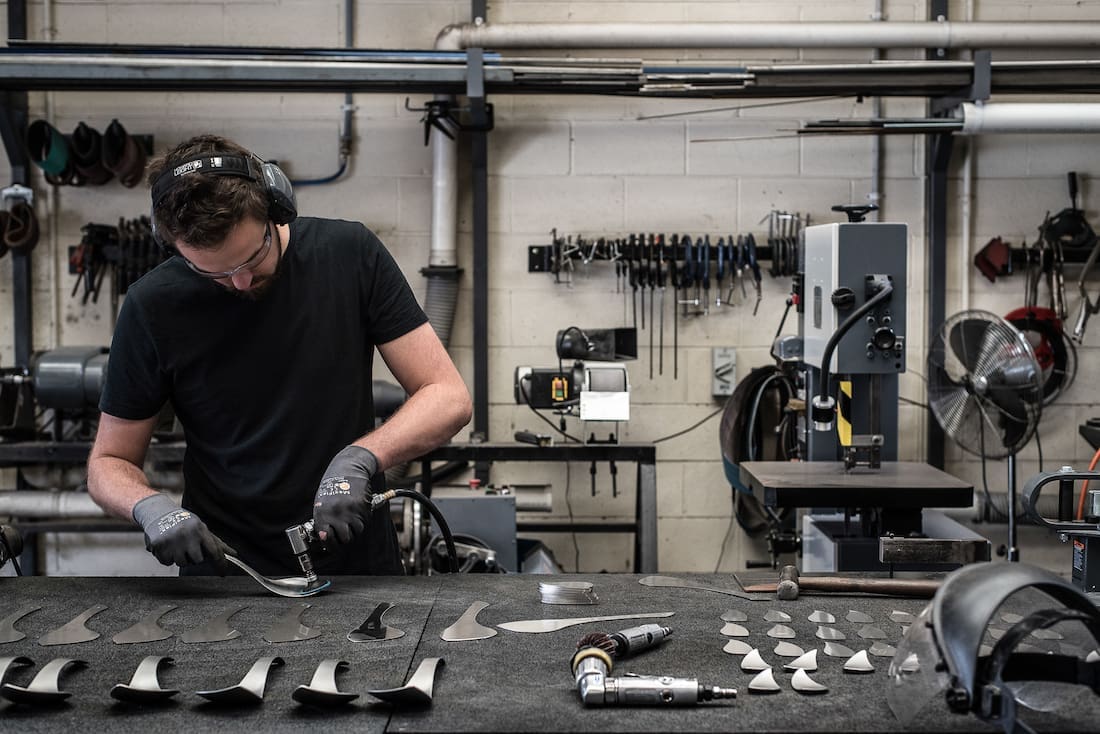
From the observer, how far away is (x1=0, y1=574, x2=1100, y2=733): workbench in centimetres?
92

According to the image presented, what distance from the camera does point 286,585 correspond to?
138 cm

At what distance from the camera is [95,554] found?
11.4 ft

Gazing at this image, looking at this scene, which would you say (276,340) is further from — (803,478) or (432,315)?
(432,315)

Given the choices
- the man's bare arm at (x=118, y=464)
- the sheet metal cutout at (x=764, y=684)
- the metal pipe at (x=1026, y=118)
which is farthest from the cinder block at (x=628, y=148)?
the sheet metal cutout at (x=764, y=684)

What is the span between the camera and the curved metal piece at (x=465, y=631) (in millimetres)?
1165

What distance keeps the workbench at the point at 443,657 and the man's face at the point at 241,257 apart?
18.8 inches

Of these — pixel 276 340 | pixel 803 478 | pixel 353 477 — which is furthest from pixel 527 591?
pixel 803 478

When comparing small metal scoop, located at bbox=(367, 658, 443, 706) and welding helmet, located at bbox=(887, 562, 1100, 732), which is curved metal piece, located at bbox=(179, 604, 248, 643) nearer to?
small metal scoop, located at bbox=(367, 658, 443, 706)

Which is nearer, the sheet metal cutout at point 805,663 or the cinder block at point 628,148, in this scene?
the sheet metal cutout at point 805,663

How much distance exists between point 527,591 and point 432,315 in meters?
Answer: 2.00

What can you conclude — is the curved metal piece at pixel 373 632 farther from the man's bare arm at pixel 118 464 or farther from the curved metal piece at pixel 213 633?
the man's bare arm at pixel 118 464

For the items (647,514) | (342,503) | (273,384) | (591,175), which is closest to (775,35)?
(591,175)

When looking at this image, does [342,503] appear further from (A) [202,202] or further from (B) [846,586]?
(B) [846,586]

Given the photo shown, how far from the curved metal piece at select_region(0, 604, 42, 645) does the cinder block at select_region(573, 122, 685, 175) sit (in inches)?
97.8
